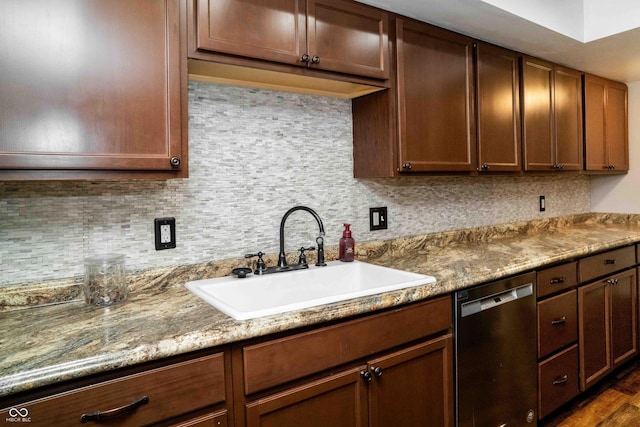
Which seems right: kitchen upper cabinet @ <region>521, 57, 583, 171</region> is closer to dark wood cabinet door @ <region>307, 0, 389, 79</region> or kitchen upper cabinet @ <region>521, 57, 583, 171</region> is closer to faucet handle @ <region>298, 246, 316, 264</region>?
dark wood cabinet door @ <region>307, 0, 389, 79</region>

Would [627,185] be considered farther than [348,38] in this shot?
Yes

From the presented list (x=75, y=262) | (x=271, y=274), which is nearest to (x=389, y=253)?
(x=271, y=274)

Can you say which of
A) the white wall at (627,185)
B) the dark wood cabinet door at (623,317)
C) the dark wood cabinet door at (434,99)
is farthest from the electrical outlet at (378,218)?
the white wall at (627,185)

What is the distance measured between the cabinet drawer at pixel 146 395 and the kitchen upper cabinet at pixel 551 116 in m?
2.22

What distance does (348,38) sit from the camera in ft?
5.58

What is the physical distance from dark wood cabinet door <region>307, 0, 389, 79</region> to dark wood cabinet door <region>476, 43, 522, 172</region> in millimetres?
714

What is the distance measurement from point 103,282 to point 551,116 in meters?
2.73

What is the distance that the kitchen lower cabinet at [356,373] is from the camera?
3.76 feet

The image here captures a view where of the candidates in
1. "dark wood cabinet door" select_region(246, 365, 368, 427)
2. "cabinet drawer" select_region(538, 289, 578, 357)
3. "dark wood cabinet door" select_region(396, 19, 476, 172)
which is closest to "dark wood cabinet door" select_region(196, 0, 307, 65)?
"dark wood cabinet door" select_region(396, 19, 476, 172)

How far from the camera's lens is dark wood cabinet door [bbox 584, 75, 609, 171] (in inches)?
117

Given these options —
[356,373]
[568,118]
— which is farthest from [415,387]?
[568,118]

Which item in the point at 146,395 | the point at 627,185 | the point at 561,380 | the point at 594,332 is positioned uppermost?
the point at 627,185

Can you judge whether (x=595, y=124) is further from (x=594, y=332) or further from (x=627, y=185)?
(x=594, y=332)

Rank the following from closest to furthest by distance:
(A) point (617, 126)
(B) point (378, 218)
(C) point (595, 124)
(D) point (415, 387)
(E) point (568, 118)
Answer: (D) point (415, 387) < (B) point (378, 218) < (E) point (568, 118) < (C) point (595, 124) < (A) point (617, 126)
